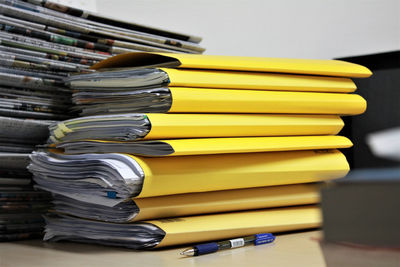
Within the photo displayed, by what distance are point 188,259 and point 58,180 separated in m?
0.26

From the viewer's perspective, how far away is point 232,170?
Answer: 82cm

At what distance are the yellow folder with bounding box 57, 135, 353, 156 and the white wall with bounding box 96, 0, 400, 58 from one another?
0.56 m

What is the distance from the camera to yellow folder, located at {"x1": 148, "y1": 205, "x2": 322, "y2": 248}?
0.75m

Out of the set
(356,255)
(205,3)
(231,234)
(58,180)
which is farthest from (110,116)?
(205,3)

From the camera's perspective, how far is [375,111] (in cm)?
130

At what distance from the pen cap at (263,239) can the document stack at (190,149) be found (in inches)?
1.0

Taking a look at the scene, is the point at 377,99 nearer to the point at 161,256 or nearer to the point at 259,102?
the point at 259,102

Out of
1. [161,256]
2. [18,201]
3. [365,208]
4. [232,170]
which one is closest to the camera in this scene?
[365,208]

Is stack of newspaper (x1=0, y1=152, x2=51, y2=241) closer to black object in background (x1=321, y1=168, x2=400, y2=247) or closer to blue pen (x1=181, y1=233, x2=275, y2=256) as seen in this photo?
blue pen (x1=181, y1=233, x2=275, y2=256)

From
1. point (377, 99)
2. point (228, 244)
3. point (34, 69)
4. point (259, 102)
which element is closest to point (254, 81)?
point (259, 102)

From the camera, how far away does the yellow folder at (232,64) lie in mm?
792

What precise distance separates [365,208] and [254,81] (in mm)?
632

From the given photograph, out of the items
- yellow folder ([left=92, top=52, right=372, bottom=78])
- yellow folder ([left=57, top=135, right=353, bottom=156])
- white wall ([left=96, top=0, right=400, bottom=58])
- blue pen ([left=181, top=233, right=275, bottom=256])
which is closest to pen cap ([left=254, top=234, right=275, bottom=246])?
blue pen ([left=181, top=233, right=275, bottom=256])

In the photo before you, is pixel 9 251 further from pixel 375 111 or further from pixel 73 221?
pixel 375 111
